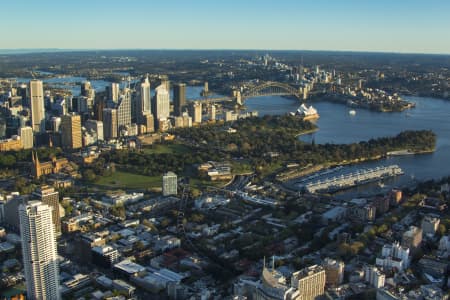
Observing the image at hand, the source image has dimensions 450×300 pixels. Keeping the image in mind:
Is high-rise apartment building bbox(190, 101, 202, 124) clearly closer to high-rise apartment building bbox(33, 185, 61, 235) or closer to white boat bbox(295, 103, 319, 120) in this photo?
white boat bbox(295, 103, 319, 120)

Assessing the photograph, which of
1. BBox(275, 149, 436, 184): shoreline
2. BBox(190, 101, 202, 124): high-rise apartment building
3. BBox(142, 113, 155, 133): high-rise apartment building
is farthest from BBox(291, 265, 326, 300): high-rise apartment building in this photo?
BBox(190, 101, 202, 124): high-rise apartment building

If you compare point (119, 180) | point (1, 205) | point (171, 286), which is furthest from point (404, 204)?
point (1, 205)

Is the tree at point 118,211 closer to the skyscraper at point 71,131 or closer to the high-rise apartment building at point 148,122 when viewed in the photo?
the skyscraper at point 71,131

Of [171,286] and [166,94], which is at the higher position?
[166,94]

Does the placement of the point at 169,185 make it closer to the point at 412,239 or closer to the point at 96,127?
the point at 412,239

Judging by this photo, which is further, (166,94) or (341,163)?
(166,94)

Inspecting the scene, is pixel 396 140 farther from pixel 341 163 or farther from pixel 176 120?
pixel 176 120

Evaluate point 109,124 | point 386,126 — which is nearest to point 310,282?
point 109,124

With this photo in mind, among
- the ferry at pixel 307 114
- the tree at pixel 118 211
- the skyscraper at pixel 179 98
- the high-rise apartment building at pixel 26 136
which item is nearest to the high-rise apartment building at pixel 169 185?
the tree at pixel 118 211
